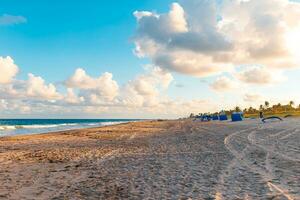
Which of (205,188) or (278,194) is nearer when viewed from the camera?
(278,194)

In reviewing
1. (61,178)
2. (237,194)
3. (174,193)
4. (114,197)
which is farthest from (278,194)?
(61,178)

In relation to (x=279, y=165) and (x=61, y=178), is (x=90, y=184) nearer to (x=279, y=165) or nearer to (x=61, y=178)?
(x=61, y=178)

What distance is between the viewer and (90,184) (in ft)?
31.8

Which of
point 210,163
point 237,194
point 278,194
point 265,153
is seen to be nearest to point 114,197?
point 237,194

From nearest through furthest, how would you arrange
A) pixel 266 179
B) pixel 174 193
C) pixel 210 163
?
pixel 174 193
pixel 266 179
pixel 210 163

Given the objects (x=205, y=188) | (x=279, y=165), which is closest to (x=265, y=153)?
(x=279, y=165)

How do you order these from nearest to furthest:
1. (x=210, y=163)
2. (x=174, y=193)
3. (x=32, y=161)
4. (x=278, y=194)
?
(x=278, y=194) → (x=174, y=193) → (x=210, y=163) → (x=32, y=161)

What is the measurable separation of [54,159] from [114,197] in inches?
311

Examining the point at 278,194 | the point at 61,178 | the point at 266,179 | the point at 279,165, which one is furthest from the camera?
the point at 279,165

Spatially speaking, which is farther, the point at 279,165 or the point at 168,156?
the point at 168,156

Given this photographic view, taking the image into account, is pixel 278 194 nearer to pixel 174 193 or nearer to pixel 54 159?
pixel 174 193

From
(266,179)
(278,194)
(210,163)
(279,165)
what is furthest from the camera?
(210,163)

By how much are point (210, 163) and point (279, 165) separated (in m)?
2.43

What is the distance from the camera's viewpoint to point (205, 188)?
8625mm
